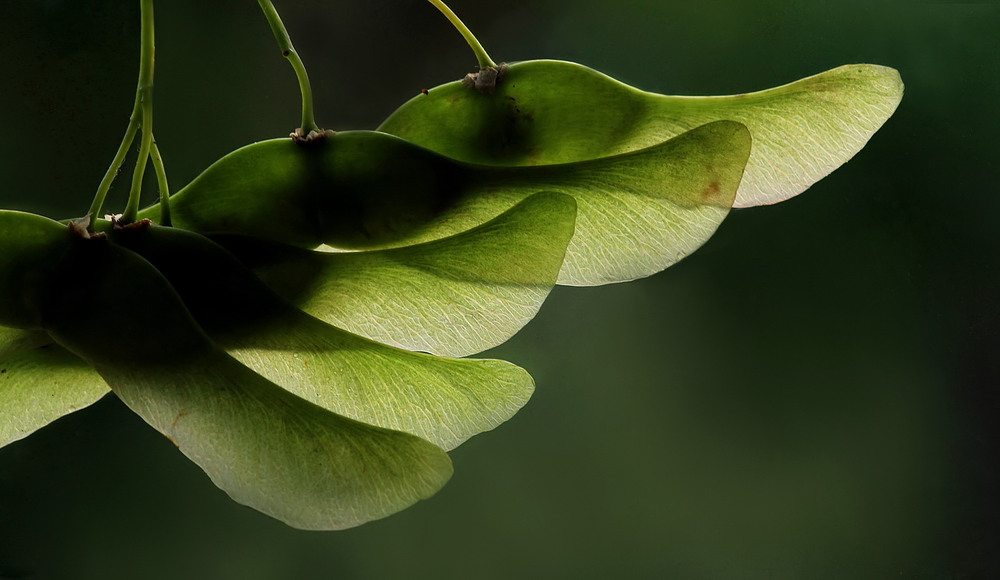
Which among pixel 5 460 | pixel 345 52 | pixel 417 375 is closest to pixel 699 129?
pixel 417 375

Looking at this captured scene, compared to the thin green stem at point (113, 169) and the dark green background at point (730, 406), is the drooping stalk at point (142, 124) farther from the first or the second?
the dark green background at point (730, 406)

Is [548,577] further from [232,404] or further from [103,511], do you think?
[232,404]

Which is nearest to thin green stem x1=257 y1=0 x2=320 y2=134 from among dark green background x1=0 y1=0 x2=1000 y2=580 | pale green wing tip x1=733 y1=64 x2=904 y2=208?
pale green wing tip x1=733 y1=64 x2=904 y2=208

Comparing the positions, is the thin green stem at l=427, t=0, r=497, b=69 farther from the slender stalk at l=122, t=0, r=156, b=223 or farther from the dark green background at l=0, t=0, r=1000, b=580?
the dark green background at l=0, t=0, r=1000, b=580

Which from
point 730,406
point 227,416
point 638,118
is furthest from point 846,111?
point 730,406

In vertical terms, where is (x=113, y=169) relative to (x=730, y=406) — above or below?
above

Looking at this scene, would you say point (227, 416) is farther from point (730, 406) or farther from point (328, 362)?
point (730, 406)

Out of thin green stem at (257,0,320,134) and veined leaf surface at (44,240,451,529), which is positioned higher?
thin green stem at (257,0,320,134)

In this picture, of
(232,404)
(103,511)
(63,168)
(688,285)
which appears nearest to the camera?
(232,404)
